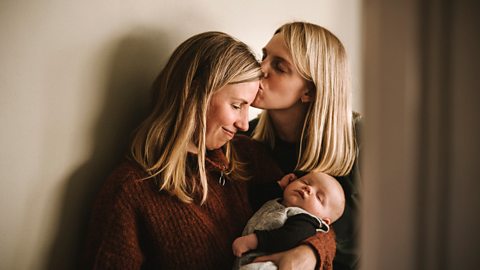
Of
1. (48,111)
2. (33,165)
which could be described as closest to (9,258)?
(33,165)

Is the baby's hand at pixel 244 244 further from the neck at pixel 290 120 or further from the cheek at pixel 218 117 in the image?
the neck at pixel 290 120

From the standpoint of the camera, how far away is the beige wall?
1115mm

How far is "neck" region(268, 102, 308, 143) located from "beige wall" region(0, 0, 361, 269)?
1.59ft

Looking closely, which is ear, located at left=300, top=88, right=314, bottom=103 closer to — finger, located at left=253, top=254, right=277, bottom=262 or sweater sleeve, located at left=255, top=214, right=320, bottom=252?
sweater sleeve, located at left=255, top=214, right=320, bottom=252

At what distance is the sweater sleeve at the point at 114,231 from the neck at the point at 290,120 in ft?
2.26

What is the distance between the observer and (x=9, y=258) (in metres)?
1.15

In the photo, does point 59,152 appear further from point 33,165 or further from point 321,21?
point 321,21

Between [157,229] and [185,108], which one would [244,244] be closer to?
[157,229]

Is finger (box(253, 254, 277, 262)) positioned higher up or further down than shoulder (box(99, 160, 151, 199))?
further down

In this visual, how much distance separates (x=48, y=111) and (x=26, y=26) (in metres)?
0.23

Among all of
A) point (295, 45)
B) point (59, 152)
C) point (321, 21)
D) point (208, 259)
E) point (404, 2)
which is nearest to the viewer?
point (404, 2)

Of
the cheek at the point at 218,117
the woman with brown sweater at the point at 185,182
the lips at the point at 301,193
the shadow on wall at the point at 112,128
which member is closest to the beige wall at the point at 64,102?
the shadow on wall at the point at 112,128

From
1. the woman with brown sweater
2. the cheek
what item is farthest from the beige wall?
the cheek

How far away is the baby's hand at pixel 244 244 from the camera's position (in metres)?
1.29
